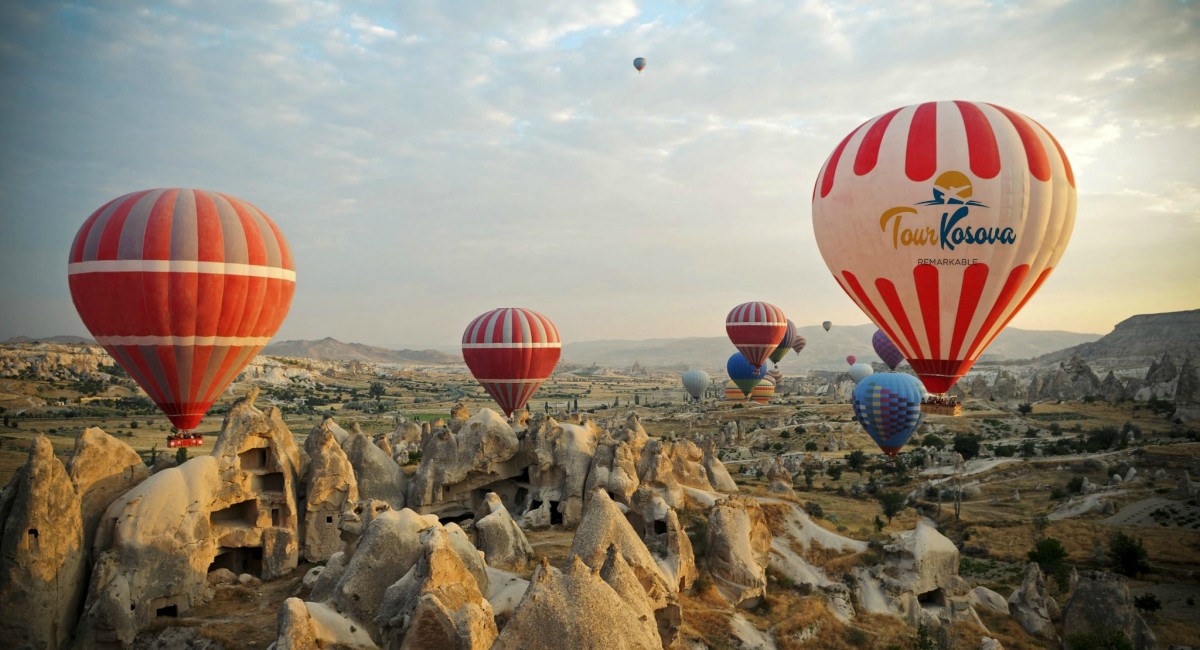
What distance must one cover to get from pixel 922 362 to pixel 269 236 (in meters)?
19.7

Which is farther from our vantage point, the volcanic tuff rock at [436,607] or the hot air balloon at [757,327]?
the hot air balloon at [757,327]

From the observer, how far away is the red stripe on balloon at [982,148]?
19641mm

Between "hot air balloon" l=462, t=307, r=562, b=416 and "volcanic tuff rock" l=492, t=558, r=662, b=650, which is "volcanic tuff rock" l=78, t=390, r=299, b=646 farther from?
"hot air balloon" l=462, t=307, r=562, b=416

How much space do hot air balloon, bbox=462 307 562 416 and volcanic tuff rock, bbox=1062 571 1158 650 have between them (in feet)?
84.0

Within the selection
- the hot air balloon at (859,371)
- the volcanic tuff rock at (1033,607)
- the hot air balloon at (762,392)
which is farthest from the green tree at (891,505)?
the hot air balloon at (859,371)

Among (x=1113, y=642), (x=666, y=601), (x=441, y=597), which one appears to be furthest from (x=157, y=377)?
(x=1113, y=642)

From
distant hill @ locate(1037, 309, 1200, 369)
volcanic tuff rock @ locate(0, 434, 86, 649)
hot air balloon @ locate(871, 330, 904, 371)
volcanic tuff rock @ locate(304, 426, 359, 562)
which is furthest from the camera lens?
distant hill @ locate(1037, 309, 1200, 369)

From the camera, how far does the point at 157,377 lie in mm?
21578

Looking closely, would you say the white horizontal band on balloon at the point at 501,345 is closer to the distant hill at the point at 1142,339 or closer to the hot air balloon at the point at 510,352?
the hot air balloon at the point at 510,352

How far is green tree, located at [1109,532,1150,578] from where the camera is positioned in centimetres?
2591

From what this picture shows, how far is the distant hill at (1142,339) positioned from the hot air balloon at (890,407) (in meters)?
105

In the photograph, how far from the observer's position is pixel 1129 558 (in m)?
26.0

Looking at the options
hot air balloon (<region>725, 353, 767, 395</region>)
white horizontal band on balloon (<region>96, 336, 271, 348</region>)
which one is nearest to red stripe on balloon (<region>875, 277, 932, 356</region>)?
white horizontal band on balloon (<region>96, 336, 271, 348</region>)

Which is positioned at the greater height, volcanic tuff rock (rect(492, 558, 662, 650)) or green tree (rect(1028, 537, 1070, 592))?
volcanic tuff rock (rect(492, 558, 662, 650))
